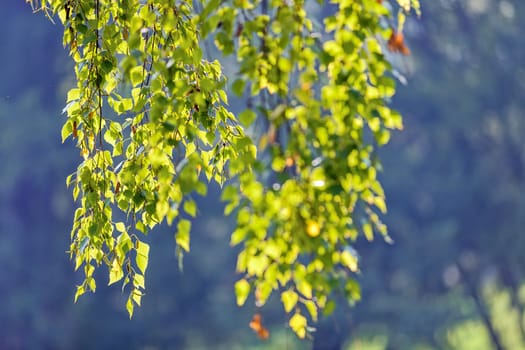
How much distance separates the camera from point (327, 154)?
77.4 inches

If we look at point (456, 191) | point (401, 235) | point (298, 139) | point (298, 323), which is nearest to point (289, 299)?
point (298, 323)

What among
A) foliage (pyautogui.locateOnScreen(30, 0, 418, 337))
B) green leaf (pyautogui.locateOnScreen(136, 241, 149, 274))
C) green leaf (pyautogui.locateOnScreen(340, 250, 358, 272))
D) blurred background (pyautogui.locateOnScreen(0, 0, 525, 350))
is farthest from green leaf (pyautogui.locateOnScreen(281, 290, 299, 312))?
blurred background (pyautogui.locateOnScreen(0, 0, 525, 350))

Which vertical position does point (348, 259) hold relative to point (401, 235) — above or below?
above

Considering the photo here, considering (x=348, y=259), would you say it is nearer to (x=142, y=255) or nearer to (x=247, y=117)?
(x=247, y=117)

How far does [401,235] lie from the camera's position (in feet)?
61.5

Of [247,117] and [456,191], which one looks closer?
[247,117]

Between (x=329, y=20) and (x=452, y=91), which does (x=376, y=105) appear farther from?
(x=452, y=91)

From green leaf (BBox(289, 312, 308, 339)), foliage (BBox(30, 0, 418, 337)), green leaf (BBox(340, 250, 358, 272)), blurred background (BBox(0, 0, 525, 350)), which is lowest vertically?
blurred background (BBox(0, 0, 525, 350))

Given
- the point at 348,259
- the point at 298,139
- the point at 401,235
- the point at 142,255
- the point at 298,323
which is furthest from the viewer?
the point at 401,235

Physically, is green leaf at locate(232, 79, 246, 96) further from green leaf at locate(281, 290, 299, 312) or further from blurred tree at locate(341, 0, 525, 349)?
blurred tree at locate(341, 0, 525, 349)

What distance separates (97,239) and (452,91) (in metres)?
16.0

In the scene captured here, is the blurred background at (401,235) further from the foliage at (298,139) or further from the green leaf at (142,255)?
the foliage at (298,139)

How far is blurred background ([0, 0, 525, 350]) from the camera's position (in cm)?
1792

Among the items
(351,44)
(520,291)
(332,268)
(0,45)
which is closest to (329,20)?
(351,44)
